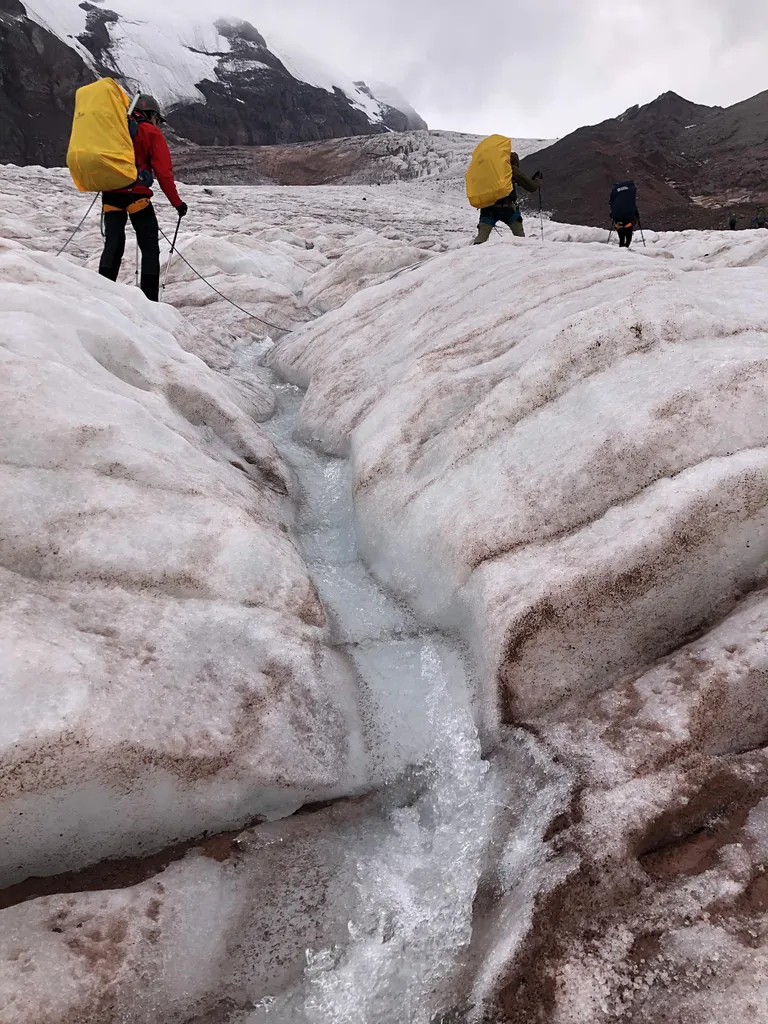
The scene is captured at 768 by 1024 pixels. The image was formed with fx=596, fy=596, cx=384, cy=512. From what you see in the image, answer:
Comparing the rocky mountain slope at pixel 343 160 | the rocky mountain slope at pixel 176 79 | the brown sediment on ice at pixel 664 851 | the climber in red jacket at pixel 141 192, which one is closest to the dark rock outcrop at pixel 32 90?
the rocky mountain slope at pixel 176 79

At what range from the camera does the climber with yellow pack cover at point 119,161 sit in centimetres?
716

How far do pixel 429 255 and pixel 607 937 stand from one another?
45.3 feet

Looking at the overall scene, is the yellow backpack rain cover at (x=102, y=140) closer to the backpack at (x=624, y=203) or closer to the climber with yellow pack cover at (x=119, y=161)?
the climber with yellow pack cover at (x=119, y=161)

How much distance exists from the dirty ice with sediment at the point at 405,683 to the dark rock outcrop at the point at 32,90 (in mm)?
83161

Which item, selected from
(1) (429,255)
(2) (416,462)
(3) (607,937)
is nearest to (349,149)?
(1) (429,255)

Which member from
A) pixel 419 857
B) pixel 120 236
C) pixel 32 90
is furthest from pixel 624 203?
pixel 32 90

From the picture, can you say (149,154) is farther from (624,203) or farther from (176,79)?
(176,79)

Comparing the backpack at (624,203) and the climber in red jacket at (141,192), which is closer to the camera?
the climber in red jacket at (141,192)

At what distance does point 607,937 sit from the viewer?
212cm

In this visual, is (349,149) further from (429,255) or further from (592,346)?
(592,346)

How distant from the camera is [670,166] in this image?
4544cm

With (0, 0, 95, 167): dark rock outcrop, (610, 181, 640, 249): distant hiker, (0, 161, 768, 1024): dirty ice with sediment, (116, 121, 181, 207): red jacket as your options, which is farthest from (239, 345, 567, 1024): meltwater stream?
(0, 0, 95, 167): dark rock outcrop

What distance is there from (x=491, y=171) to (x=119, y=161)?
20.7 feet

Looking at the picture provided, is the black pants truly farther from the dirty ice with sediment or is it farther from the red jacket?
the dirty ice with sediment
